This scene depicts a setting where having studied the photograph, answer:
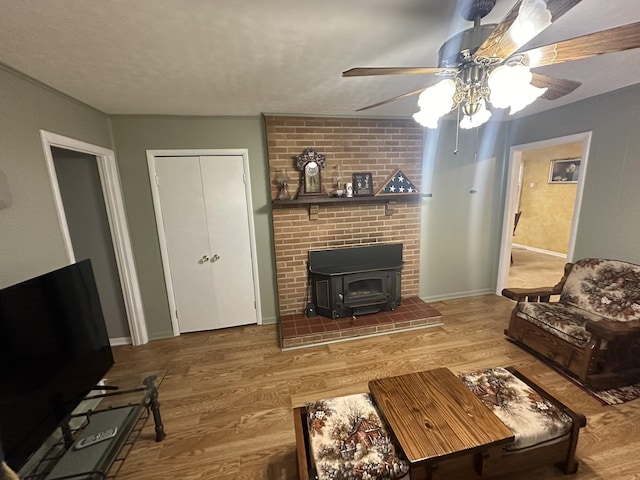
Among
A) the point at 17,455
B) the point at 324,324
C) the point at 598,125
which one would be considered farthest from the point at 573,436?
the point at 598,125

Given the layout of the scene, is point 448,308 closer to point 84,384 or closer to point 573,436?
point 573,436

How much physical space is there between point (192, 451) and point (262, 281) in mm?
1645

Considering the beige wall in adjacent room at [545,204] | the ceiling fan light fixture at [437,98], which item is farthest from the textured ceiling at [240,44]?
the beige wall in adjacent room at [545,204]

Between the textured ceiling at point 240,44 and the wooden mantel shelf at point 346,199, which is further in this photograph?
the wooden mantel shelf at point 346,199

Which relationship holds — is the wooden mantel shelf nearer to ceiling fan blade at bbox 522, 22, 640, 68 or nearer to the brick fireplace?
the brick fireplace

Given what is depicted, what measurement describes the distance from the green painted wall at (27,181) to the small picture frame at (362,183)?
8.32 feet

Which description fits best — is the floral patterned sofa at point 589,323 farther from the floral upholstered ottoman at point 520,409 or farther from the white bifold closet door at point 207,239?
the white bifold closet door at point 207,239

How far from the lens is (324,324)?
2836 mm

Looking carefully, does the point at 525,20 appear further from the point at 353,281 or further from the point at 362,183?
the point at 353,281

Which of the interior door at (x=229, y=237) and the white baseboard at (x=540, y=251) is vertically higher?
the interior door at (x=229, y=237)

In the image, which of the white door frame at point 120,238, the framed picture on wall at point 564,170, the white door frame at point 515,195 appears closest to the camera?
the white door frame at point 120,238

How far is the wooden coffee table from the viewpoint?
1.14 metres

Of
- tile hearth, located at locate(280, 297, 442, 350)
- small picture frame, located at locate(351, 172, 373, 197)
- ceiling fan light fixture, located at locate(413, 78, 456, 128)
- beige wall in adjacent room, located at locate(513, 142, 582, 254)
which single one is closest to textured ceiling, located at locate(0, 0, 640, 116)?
ceiling fan light fixture, located at locate(413, 78, 456, 128)

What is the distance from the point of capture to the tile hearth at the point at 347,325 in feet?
8.69
